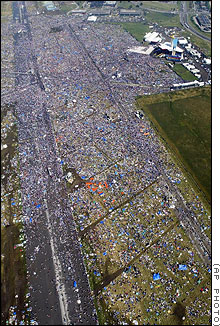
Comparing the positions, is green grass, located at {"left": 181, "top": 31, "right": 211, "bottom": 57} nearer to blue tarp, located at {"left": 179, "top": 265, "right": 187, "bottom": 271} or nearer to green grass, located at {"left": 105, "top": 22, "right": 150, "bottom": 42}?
green grass, located at {"left": 105, "top": 22, "right": 150, "bottom": 42}

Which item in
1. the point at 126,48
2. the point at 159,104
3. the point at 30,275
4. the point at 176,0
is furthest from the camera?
the point at 176,0

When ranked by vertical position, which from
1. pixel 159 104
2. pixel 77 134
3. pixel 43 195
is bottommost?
pixel 43 195

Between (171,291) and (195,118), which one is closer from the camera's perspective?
(171,291)

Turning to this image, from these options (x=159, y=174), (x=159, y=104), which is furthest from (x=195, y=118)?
(x=159, y=174)

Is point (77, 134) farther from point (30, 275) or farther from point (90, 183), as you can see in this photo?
point (30, 275)

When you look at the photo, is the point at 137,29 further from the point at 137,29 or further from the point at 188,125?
the point at 188,125

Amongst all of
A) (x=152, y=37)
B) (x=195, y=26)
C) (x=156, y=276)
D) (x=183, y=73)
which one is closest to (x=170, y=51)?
(x=183, y=73)

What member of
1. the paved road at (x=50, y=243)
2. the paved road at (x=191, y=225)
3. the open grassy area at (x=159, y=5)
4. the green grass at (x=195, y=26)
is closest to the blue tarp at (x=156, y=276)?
the paved road at (x=191, y=225)

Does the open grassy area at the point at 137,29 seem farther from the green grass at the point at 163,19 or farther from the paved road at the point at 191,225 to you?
the paved road at the point at 191,225
